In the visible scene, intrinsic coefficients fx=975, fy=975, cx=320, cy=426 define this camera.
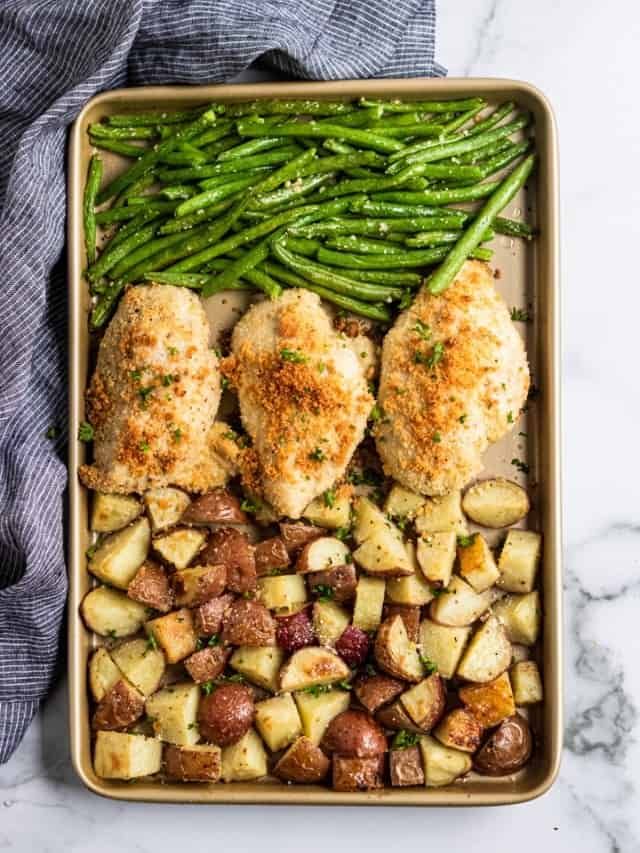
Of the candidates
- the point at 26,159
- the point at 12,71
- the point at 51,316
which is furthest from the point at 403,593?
the point at 12,71

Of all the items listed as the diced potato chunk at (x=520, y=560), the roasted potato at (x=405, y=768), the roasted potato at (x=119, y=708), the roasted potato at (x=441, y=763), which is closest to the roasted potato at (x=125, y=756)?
the roasted potato at (x=119, y=708)

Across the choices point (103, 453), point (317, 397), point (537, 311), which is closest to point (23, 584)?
point (103, 453)

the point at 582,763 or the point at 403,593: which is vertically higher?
the point at 403,593

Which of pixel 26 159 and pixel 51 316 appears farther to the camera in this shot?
pixel 51 316

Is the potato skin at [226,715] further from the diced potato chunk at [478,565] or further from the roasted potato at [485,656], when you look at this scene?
the diced potato chunk at [478,565]

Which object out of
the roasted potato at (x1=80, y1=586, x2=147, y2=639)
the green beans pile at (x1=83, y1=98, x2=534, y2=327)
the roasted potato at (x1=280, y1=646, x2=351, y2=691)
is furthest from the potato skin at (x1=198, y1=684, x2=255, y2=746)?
the green beans pile at (x1=83, y1=98, x2=534, y2=327)

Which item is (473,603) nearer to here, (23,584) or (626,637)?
(626,637)

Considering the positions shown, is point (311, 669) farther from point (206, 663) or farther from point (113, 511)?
point (113, 511)

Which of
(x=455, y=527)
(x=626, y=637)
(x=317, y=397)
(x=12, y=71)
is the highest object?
(x=12, y=71)
